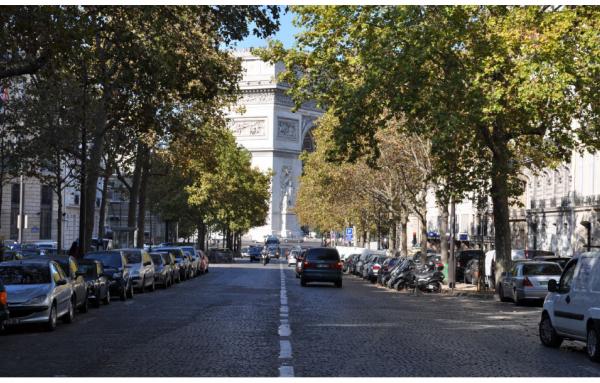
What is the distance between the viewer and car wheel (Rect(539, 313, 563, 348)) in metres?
17.2

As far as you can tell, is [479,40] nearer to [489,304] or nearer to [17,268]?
[489,304]

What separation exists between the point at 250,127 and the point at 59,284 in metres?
111

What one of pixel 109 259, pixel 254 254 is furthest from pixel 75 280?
pixel 254 254

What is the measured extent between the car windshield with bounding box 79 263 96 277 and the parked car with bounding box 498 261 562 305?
13366mm

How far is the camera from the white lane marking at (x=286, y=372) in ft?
40.0

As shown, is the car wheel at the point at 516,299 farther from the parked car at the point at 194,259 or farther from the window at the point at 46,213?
the window at the point at 46,213

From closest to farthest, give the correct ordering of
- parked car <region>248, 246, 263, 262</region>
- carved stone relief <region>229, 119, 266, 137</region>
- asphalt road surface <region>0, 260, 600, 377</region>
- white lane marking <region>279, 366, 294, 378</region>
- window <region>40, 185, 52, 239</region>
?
white lane marking <region>279, 366, 294, 378</region>
asphalt road surface <region>0, 260, 600, 377</region>
window <region>40, 185, 52, 239</region>
parked car <region>248, 246, 263, 262</region>
carved stone relief <region>229, 119, 266, 137</region>

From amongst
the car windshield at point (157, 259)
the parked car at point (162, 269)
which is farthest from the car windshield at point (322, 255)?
the car windshield at point (157, 259)

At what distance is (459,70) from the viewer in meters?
31.8

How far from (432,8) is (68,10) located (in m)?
14.0

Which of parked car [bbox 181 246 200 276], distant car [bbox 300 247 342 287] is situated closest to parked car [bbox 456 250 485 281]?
distant car [bbox 300 247 342 287]

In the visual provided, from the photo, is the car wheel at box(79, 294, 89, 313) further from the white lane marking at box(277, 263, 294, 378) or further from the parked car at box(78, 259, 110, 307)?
the white lane marking at box(277, 263, 294, 378)

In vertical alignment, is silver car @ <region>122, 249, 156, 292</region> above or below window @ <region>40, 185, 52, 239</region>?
below
